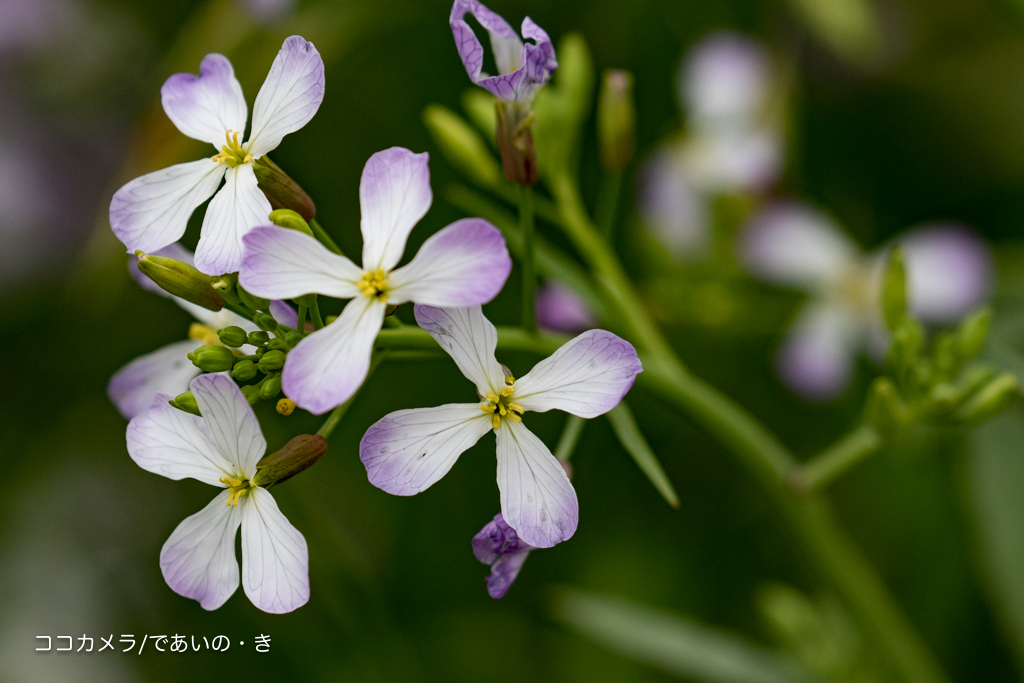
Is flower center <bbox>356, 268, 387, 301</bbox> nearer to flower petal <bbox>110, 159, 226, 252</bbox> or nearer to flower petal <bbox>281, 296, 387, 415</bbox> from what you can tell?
flower petal <bbox>281, 296, 387, 415</bbox>

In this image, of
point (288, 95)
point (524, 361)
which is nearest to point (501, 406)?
point (288, 95)

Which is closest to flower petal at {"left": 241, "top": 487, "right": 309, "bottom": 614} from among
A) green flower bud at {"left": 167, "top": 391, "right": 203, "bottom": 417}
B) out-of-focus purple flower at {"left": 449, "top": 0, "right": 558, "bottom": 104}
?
green flower bud at {"left": 167, "top": 391, "right": 203, "bottom": 417}

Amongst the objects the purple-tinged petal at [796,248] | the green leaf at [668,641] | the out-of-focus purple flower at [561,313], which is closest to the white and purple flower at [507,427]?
the out-of-focus purple flower at [561,313]

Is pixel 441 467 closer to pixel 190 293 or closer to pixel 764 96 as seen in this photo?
pixel 190 293

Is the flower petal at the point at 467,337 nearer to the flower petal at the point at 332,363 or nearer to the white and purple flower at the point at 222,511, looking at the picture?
the flower petal at the point at 332,363

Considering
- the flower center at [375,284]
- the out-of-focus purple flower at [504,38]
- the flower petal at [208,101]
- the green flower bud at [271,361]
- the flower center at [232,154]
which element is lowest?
the green flower bud at [271,361]

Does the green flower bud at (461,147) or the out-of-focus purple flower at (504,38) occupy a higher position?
the out-of-focus purple flower at (504,38)
